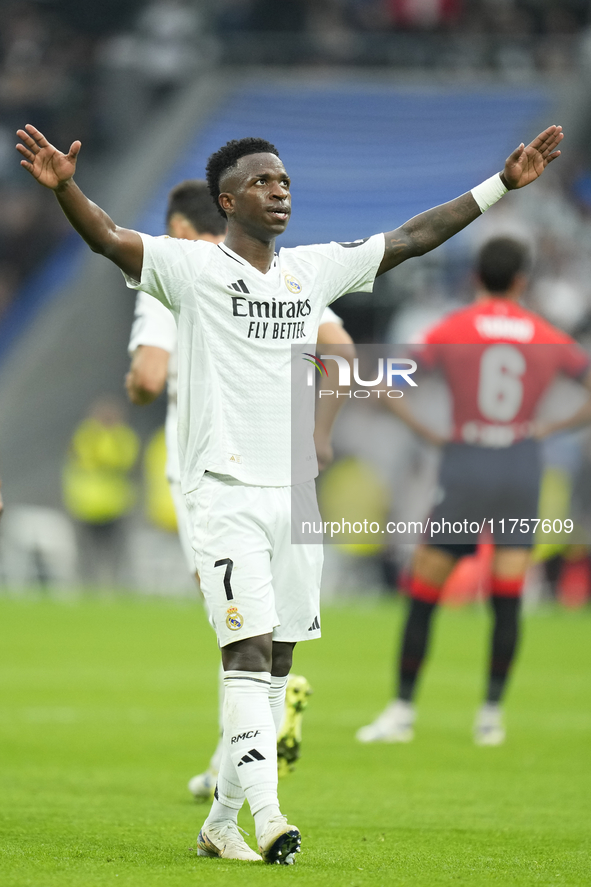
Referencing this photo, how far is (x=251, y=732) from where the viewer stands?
4.26m

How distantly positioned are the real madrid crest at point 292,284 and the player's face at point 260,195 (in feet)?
0.47

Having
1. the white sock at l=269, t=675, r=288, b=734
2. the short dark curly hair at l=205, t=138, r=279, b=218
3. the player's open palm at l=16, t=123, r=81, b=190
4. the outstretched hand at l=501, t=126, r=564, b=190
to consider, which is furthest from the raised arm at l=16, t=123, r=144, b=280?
the white sock at l=269, t=675, r=288, b=734

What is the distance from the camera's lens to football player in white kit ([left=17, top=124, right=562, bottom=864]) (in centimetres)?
425

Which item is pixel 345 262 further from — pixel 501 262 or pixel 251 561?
pixel 501 262

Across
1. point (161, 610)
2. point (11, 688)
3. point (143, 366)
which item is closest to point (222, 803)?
point (143, 366)

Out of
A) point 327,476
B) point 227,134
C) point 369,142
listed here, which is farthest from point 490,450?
point 227,134

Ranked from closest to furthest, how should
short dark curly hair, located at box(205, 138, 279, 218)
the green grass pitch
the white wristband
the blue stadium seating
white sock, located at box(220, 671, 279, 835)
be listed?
1. white sock, located at box(220, 671, 279, 835)
2. the green grass pitch
3. short dark curly hair, located at box(205, 138, 279, 218)
4. the white wristband
5. the blue stadium seating

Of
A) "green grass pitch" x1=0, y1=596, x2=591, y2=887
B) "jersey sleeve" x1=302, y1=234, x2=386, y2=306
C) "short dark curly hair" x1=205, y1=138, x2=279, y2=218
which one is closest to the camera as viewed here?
"green grass pitch" x1=0, y1=596, x2=591, y2=887

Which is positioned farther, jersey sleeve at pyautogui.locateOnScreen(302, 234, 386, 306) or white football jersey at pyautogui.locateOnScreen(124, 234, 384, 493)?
jersey sleeve at pyautogui.locateOnScreen(302, 234, 386, 306)

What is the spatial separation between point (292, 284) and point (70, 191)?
0.81 meters

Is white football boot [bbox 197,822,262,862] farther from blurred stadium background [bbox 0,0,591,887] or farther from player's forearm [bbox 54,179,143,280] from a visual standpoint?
player's forearm [bbox 54,179,143,280]

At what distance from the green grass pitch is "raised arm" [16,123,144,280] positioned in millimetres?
1893

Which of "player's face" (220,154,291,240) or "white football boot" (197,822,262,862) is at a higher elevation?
"player's face" (220,154,291,240)

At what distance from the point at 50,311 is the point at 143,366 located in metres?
16.9
